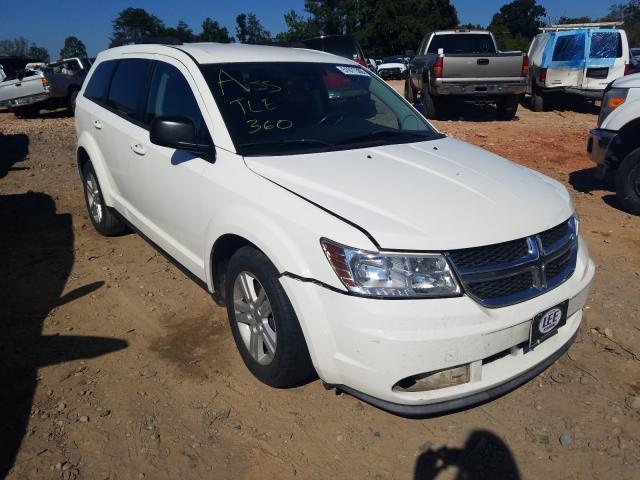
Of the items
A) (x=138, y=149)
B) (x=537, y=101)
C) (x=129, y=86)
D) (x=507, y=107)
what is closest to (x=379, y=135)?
(x=138, y=149)

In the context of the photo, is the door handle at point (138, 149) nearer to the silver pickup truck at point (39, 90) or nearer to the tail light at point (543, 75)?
the tail light at point (543, 75)

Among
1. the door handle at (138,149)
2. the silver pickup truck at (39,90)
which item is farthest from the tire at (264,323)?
the silver pickup truck at (39,90)

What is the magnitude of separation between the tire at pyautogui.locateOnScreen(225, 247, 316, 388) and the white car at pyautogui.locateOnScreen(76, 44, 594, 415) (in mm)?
10

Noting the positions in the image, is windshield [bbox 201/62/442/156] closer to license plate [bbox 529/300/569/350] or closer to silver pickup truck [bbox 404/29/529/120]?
license plate [bbox 529/300/569/350]

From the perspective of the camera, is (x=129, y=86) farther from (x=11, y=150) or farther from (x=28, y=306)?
(x=11, y=150)

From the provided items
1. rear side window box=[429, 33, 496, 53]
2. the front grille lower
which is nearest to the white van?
rear side window box=[429, 33, 496, 53]

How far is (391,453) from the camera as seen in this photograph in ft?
8.47

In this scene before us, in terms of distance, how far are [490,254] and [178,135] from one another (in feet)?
5.90

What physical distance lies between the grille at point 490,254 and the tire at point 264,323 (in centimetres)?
80

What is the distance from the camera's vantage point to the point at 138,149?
3920mm

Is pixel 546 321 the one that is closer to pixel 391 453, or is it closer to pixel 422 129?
→ pixel 391 453

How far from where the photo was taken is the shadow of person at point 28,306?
2.90 m

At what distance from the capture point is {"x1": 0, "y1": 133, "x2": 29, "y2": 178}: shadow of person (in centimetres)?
864

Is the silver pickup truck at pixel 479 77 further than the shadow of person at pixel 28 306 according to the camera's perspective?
→ Yes
